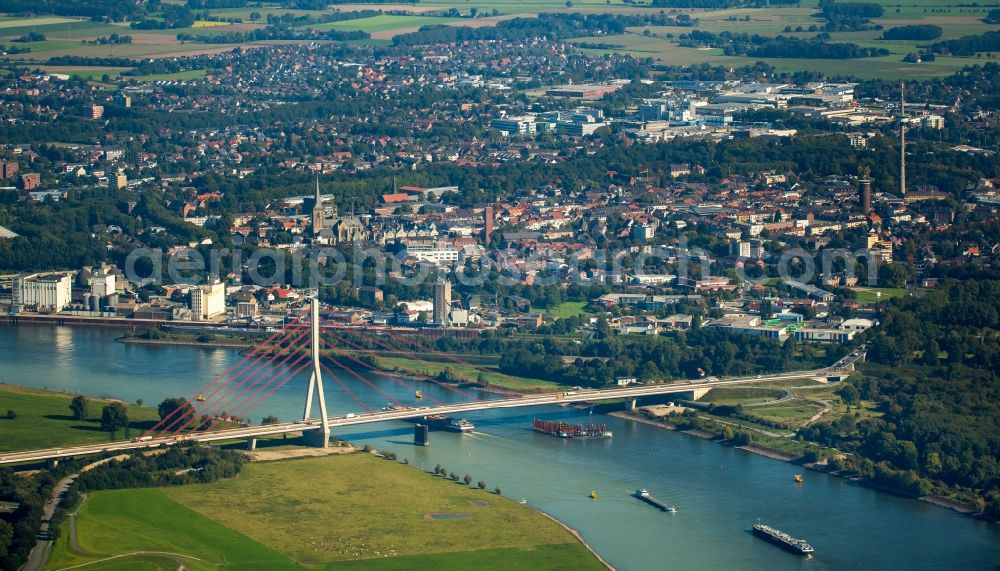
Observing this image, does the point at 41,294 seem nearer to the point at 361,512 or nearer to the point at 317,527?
the point at 361,512

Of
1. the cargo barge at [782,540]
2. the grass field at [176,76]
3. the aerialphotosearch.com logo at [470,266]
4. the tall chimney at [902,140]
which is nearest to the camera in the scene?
the cargo barge at [782,540]

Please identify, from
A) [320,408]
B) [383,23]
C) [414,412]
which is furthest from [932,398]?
[383,23]

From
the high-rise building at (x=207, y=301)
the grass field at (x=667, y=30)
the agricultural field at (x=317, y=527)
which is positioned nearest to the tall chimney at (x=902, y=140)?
the grass field at (x=667, y=30)

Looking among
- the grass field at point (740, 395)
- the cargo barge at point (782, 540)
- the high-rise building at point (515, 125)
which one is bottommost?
the cargo barge at point (782, 540)

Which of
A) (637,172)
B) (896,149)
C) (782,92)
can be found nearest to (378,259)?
(637,172)

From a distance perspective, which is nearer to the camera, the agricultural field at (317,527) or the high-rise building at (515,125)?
the agricultural field at (317,527)

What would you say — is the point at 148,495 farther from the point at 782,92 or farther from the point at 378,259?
the point at 782,92

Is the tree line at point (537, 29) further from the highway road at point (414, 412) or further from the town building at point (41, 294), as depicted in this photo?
the highway road at point (414, 412)
